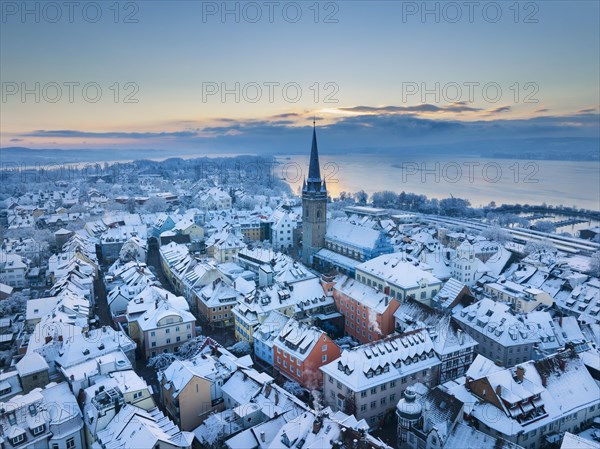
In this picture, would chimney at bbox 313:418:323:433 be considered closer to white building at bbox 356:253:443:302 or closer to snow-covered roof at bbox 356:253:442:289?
white building at bbox 356:253:443:302

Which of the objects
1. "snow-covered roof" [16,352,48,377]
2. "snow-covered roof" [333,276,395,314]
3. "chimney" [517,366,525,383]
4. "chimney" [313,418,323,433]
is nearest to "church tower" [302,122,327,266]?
"snow-covered roof" [333,276,395,314]

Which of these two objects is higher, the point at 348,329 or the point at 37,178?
the point at 37,178

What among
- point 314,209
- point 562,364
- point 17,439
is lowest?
point 17,439

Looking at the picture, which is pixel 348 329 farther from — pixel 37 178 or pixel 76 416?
pixel 37 178

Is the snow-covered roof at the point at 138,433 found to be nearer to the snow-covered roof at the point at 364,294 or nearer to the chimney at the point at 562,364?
the snow-covered roof at the point at 364,294

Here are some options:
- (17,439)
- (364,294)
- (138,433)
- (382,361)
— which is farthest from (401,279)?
(17,439)

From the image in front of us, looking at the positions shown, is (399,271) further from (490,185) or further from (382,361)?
(490,185)

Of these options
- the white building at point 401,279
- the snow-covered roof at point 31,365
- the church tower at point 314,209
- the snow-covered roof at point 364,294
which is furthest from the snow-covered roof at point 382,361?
the church tower at point 314,209

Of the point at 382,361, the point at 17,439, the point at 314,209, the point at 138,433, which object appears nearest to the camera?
the point at 138,433

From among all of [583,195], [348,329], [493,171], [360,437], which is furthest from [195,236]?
[493,171]
